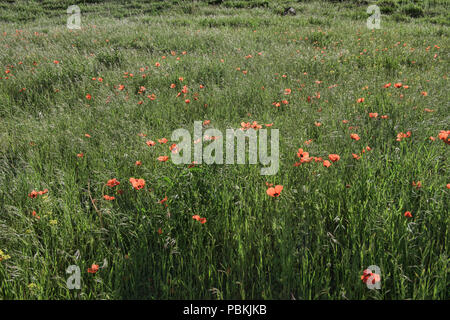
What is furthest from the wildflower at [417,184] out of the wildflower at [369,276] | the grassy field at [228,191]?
the wildflower at [369,276]

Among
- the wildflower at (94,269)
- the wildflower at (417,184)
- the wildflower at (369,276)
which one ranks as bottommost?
the wildflower at (94,269)

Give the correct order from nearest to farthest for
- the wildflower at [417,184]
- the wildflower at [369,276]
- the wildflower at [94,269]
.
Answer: the wildflower at [369,276], the wildflower at [94,269], the wildflower at [417,184]

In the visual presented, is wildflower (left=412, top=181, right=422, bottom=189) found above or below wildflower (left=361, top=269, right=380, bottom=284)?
above

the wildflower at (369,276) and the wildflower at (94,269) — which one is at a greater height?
the wildflower at (369,276)

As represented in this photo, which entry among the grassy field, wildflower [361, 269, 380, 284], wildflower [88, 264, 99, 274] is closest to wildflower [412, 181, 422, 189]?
the grassy field

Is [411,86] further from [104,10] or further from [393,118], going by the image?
[104,10]

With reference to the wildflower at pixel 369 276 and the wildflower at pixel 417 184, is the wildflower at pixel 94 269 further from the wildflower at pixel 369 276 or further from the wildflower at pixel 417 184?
the wildflower at pixel 417 184

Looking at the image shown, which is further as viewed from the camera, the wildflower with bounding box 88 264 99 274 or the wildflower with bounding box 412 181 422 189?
the wildflower with bounding box 412 181 422 189

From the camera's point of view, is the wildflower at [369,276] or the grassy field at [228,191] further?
the grassy field at [228,191]

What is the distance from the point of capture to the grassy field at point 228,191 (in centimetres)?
143

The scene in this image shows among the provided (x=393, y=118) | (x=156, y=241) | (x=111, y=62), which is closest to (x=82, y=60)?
(x=111, y=62)

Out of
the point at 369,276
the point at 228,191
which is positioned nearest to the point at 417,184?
the point at 369,276

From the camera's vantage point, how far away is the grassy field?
1.43 meters

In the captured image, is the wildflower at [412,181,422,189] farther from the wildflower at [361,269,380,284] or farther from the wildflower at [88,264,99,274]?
the wildflower at [88,264,99,274]
